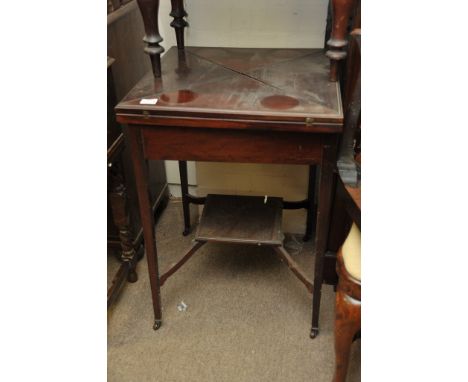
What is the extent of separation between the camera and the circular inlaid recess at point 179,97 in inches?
38.6

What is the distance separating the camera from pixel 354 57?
1.06 meters

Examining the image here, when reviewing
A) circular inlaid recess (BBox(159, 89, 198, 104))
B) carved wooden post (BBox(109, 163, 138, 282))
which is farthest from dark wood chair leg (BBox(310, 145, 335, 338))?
carved wooden post (BBox(109, 163, 138, 282))

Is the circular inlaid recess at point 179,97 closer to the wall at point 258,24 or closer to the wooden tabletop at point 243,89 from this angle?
the wooden tabletop at point 243,89

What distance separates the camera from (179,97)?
999 millimetres

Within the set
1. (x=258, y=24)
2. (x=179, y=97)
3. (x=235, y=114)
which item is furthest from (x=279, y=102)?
(x=258, y=24)

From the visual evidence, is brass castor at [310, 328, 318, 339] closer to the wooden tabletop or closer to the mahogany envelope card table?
the mahogany envelope card table

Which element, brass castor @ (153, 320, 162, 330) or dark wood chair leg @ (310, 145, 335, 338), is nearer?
dark wood chair leg @ (310, 145, 335, 338)

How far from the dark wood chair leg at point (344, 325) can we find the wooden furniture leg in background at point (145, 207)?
52 cm

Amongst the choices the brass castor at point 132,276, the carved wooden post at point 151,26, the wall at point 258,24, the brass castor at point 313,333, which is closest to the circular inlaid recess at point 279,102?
the carved wooden post at point 151,26

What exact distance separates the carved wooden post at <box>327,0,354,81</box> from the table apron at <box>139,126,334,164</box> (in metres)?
0.19

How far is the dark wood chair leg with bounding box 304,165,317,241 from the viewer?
1544mm

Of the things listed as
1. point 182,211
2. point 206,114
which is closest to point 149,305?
point 182,211

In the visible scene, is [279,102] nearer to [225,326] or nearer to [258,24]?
[258,24]

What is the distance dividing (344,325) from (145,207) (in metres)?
0.56
